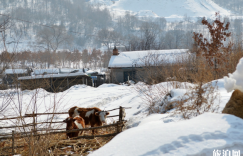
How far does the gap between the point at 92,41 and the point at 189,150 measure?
183198 mm

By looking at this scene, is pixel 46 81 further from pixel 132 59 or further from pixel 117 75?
pixel 132 59

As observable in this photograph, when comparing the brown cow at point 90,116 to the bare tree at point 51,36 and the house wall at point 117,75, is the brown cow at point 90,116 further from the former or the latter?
the bare tree at point 51,36

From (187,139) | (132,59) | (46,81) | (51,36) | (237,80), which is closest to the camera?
(187,139)

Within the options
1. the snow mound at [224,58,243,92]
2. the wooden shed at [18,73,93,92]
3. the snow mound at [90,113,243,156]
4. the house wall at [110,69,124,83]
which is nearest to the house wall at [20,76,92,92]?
the wooden shed at [18,73,93,92]

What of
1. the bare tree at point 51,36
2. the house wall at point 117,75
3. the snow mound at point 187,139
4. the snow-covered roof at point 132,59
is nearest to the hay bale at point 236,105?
the snow mound at point 187,139

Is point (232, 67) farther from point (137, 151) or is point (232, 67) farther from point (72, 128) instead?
point (137, 151)

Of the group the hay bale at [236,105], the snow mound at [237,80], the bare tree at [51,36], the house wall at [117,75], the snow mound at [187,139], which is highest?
the bare tree at [51,36]

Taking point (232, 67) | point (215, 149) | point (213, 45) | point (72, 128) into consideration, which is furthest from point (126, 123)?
point (213, 45)

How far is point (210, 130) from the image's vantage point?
2.98 metres

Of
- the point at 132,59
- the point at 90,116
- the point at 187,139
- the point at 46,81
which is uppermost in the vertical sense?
the point at 132,59

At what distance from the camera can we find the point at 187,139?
287 centimetres

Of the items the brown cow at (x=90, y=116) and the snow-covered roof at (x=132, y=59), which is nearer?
the brown cow at (x=90, y=116)

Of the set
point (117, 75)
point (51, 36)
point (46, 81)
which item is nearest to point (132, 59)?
point (117, 75)

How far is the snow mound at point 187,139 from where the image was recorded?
270cm
